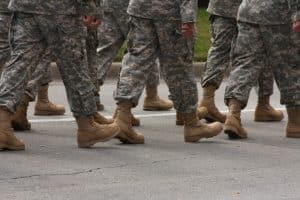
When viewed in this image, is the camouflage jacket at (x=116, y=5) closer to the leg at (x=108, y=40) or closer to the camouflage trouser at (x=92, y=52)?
the leg at (x=108, y=40)

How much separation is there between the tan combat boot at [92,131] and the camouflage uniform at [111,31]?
158 centimetres

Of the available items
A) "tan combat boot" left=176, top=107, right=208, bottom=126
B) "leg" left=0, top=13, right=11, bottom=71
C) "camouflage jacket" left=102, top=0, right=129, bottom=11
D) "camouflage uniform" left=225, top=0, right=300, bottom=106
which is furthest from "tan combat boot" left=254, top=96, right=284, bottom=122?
"leg" left=0, top=13, right=11, bottom=71

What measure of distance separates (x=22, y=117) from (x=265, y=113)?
2313 mm

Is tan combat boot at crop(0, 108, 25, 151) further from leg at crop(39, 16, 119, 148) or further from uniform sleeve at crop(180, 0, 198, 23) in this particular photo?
uniform sleeve at crop(180, 0, 198, 23)

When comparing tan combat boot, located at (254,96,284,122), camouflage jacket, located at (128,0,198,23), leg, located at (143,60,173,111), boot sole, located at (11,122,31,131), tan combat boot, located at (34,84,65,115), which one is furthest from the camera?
leg, located at (143,60,173,111)

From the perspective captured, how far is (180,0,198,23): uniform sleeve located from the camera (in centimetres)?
655

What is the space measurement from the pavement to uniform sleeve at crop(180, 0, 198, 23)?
956 mm

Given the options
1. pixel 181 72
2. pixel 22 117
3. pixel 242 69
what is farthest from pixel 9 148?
pixel 242 69

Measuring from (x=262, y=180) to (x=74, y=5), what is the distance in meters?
1.79

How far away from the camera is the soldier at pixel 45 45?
6.32m

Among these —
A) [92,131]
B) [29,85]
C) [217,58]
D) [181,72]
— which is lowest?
[92,131]

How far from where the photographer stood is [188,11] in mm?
6570

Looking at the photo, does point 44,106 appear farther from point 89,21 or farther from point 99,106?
point 89,21

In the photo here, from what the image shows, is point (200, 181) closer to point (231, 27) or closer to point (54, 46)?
point (54, 46)
